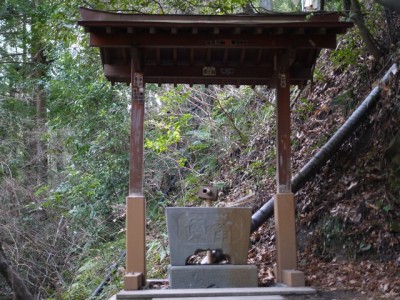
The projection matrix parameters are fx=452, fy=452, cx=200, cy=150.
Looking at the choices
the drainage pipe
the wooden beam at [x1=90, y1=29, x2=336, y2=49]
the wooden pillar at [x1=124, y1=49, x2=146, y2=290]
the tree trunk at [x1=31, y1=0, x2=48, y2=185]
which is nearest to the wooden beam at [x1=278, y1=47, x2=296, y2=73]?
the wooden beam at [x1=90, y1=29, x2=336, y2=49]

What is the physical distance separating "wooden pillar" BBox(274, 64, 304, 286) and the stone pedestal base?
0.48 metres

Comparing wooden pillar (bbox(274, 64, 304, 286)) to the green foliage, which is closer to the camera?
wooden pillar (bbox(274, 64, 304, 286))

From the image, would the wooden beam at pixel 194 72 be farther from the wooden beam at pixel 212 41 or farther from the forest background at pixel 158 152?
the forest background at pixel 158 152

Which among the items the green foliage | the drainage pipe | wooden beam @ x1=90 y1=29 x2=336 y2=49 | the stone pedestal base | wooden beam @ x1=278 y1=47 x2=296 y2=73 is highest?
wooden beam @ x1=90 y1=29 x2=336 y2=49

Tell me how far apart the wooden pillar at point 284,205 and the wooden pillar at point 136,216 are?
2001mm

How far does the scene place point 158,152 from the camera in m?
12.8

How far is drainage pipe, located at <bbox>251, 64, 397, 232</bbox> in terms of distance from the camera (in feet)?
27.2

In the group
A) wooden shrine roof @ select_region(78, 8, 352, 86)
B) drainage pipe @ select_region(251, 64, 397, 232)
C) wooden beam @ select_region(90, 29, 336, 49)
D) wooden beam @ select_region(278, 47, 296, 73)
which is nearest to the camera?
wooden shrine roof @ select_region(78, 8, 352, 86)

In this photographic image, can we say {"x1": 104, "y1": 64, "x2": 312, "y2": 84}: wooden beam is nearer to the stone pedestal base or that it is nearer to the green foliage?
the stone pedestal base

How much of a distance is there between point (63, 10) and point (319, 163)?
6.48m

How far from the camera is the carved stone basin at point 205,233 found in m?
6.57

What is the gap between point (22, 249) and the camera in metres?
12.5

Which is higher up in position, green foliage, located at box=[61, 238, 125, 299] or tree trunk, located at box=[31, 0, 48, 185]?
tree trunk, located at box=[31, 0, 48, 185]

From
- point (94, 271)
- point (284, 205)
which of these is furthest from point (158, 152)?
point (284, 205)
